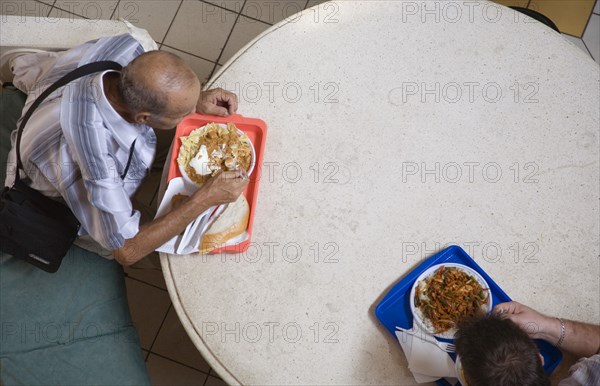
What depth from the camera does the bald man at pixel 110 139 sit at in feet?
4.79

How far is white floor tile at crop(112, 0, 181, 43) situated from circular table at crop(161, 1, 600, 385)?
1.39m

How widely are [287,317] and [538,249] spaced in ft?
2.73

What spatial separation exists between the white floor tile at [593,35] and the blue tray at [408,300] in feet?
6.56

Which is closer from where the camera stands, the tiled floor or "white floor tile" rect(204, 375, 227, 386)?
"white floor tile" rect(204, 375, 227, 386)

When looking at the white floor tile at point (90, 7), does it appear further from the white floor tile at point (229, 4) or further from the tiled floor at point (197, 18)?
the white floor tile at point (229, 4)

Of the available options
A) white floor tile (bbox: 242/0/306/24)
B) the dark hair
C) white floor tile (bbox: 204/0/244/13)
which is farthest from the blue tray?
white floor tile (bbox: 204/0/244/13)

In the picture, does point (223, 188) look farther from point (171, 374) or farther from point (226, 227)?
point (171, 374)

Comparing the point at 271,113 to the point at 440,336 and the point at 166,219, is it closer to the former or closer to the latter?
the point at 166,219

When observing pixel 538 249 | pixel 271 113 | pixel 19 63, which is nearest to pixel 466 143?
pixel 538 249

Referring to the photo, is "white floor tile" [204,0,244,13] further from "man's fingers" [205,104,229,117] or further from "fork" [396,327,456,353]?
"fork" [396,327,456,353]

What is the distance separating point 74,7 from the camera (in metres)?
2.99

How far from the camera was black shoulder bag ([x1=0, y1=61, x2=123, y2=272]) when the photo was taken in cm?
156

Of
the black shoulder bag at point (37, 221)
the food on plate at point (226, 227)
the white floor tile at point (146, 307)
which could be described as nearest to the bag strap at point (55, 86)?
the black shoulder bag at point (37, 221)

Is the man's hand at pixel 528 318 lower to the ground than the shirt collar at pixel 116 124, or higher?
lower
